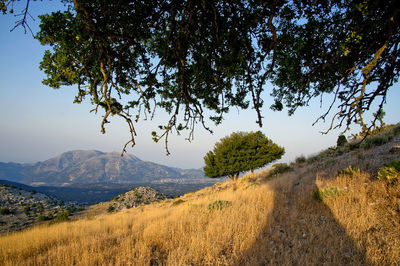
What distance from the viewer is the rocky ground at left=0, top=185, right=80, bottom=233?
25.9 m

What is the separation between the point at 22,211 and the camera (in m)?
33.8

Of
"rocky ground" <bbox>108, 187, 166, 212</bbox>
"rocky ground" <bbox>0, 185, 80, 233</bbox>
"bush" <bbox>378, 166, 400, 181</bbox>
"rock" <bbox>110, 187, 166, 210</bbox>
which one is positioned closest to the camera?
"bush" <bbox>378, 166, 400, 181</bbox>

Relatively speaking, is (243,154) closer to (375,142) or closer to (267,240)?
(375,142)

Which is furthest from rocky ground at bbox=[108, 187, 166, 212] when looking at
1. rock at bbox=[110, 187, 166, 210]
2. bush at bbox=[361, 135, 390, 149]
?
bush at bbox=[361, 135, 390, 149]

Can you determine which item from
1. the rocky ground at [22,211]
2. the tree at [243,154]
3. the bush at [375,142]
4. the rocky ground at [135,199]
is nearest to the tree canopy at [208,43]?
the bush at [375,142]

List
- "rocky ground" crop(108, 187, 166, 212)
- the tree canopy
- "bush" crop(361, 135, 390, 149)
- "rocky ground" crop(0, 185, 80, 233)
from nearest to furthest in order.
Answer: the tree canopy → "bush" crop(361, 135, 390, 149) → "rocky ground" crop(0, 185, 80, 233) → "rocky ground" crop(108, 187, 166, 212)

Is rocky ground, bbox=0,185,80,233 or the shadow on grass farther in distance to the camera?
rocky ground, bbox=0,185,80,233

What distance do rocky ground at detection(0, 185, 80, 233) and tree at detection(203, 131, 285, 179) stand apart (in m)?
27.8

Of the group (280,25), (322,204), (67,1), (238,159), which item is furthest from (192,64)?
(238,159)

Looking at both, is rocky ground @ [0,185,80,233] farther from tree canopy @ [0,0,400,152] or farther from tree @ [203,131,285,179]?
tree canopy @ [0,0,400,152]

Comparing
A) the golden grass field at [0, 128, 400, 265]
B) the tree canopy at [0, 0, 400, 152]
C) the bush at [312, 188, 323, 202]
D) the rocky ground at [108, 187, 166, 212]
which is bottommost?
the rocky ground at [108, 187, 166, 212]

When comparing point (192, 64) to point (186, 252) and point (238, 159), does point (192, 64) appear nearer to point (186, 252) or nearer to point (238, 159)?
point (186, 252)

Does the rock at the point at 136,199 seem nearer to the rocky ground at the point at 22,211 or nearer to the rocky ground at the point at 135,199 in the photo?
the rocky ground at the point at 135,199

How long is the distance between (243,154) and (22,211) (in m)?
46.2
